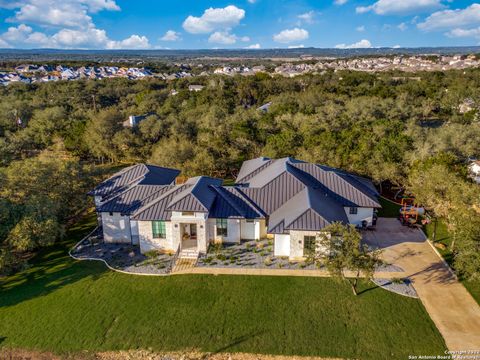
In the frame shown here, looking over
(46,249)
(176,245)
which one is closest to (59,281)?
(46,249)

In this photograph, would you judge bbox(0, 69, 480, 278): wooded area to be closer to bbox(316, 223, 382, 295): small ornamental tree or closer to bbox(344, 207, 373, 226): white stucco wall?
bbox(344, 207, 373, 226): white stucco wall

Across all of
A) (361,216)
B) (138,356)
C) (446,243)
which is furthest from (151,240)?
(446,243)

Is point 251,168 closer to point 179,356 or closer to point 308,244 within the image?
point 308,244

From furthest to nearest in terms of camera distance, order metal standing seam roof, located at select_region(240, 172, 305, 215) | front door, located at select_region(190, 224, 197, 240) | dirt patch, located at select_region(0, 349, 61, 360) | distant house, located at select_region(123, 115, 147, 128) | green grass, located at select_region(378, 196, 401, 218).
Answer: distant house, located at select_region(123, 115, 147, 128) < green grass, located at select_region(378, 196, 401, 218) < front door, located at select_region(190, 224, 197, 240) < metal standing seam roof, located at select_region(240, 172, 305, 215) < dirt patch, located at select_region(0, 349, 61, 360)

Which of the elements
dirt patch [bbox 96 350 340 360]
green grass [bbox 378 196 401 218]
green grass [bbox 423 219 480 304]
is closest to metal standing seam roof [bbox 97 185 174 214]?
dirt patch [bbox 96 350 340 360]

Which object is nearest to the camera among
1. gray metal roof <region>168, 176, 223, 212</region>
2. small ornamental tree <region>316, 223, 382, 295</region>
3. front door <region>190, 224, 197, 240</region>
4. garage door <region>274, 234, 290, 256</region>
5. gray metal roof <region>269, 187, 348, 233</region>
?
small ornamental tree <region>316, 223, 382, 295</region>

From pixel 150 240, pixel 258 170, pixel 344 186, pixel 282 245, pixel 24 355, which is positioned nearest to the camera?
pixel 24 355

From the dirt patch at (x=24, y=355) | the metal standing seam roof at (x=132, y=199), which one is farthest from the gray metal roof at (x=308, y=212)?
the dirt patch at (x=24, y=355)
